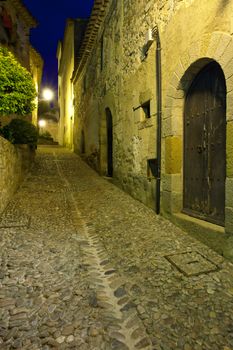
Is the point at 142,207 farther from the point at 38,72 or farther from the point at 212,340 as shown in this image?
the point at 38,72

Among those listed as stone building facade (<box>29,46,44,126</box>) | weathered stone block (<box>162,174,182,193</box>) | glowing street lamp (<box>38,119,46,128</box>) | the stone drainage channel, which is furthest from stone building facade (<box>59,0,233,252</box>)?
glowing street lamp (<box>38,119,46,128</box>)

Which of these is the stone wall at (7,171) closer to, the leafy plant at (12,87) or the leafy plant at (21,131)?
the leafy plant at (12,87)

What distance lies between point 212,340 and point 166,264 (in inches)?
45.0

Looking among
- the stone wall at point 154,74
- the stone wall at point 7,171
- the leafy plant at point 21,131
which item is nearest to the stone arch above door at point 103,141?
the stone wall at point 154,74

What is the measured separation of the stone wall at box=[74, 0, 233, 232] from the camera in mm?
3129

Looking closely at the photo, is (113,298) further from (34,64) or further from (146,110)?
(34,64)

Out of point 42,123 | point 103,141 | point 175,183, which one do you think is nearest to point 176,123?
point 175,183

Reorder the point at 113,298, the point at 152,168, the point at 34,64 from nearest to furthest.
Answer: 1. the point at 113,298
2. the point at 152,168
3. the point at 34,64

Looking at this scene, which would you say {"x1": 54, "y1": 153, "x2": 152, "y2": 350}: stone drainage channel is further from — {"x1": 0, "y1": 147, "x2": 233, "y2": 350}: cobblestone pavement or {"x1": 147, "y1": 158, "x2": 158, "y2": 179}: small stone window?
{"x1": 147, "y1": 158, "x2": 158, "y2": 179}: small stone window

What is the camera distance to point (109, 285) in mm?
2525

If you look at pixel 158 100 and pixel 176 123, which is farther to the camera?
pixel 158 100

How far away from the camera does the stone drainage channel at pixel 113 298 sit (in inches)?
71.4

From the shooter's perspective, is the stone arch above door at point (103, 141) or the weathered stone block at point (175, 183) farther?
the stone arch above door at point (103, 141)

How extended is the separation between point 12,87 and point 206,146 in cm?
442
